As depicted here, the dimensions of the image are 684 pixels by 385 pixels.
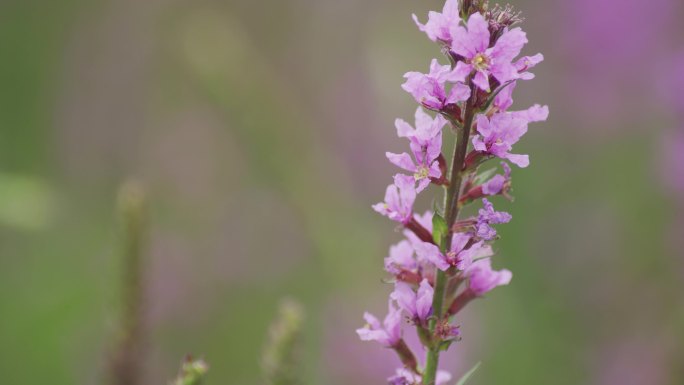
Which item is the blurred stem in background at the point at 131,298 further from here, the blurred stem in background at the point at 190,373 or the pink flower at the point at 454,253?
the pink flower at the point at 454,253

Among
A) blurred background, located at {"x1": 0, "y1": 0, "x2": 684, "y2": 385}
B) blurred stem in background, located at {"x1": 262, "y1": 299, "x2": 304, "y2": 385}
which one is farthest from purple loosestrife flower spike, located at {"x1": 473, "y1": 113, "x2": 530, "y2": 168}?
blurred background, located at {"x1": 0, "y1": 0, "x2": 684, "y2": 385}

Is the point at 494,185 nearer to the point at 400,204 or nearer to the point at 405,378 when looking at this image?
the point at 400,204

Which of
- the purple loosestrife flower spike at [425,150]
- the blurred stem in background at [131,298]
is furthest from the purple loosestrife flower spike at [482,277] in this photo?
the blurred stem in background at [131,298]

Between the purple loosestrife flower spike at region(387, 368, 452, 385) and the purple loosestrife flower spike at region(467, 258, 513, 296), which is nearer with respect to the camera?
the purple loosestrife flower spike at region(387, 368, 452, 385)

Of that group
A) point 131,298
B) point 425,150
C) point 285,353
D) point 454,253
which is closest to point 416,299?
point 454,253

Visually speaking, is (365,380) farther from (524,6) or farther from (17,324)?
(524,6)

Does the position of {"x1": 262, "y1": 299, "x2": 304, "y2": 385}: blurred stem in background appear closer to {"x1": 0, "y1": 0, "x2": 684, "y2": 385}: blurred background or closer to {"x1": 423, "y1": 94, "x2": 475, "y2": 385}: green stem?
{"x1": 423, "y1": 94, "x2": 475, "y2": 385}: green stem
